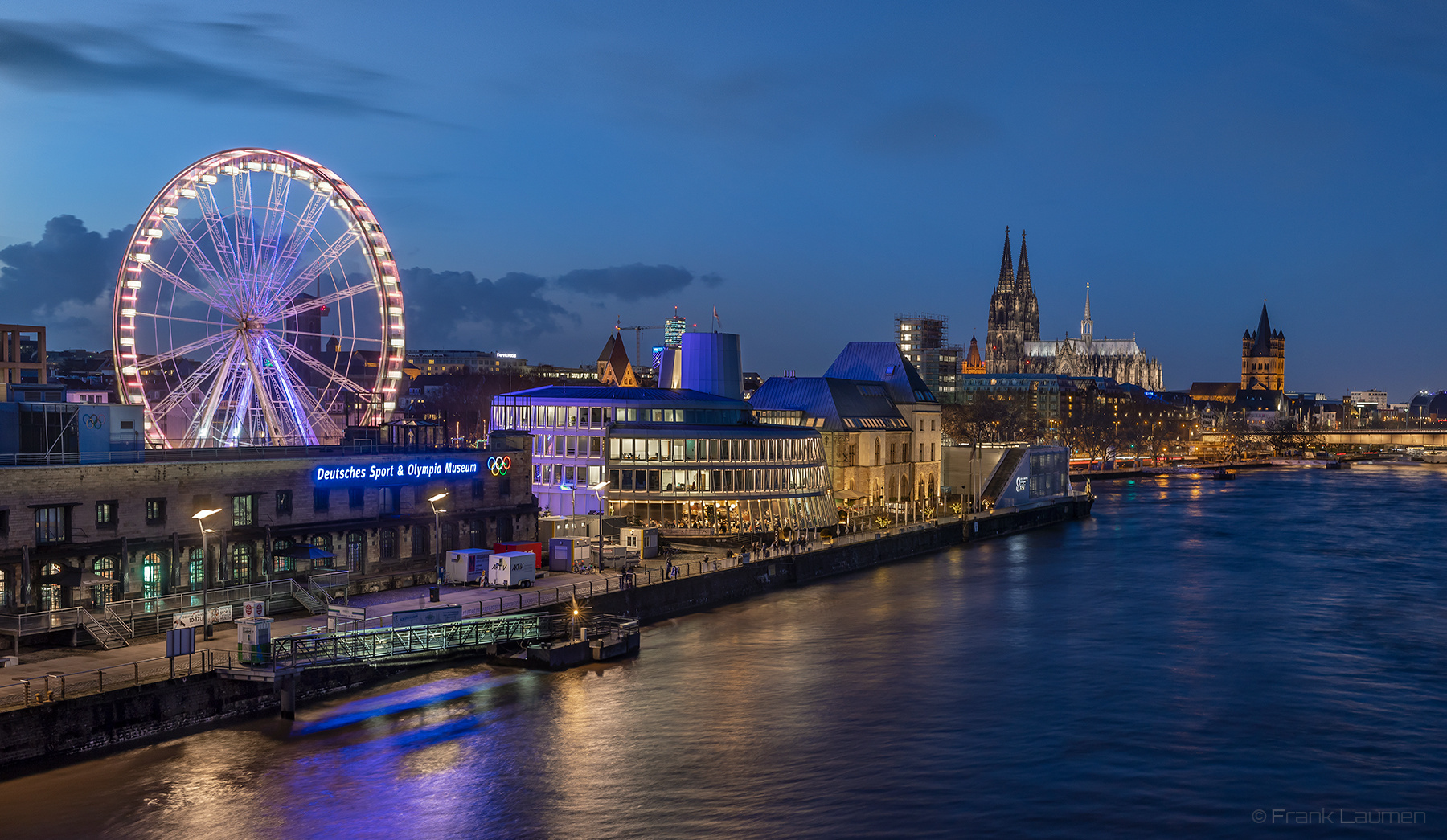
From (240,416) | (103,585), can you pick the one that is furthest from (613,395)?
(103,585)

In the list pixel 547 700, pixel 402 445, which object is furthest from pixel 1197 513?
pixel 547 700

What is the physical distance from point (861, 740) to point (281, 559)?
93.3 ft

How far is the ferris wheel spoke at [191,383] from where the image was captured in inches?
2442

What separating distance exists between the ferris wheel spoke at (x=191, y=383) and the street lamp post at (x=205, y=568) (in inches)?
433

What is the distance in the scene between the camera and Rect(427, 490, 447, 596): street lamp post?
5962 centimetres

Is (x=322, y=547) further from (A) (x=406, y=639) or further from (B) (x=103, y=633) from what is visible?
(B) (x=103, y=633)

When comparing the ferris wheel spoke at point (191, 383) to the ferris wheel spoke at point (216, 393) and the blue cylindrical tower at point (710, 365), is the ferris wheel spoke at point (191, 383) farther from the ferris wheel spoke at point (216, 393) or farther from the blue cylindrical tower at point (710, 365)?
the blue cylindrical tower at point (710, 365)

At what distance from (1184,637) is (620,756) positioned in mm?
35322

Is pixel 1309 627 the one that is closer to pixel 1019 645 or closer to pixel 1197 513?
pixel 1019 645

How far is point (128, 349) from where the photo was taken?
203 ft

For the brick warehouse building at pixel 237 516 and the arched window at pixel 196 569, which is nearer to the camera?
the brick warehouse building at pixel 237 516

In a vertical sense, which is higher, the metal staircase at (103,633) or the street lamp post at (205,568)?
the street lamp post at (205,568)

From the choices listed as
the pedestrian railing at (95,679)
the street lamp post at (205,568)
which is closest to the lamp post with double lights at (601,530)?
the street lamp post at (205,568)

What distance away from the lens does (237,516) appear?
55.1 metres
